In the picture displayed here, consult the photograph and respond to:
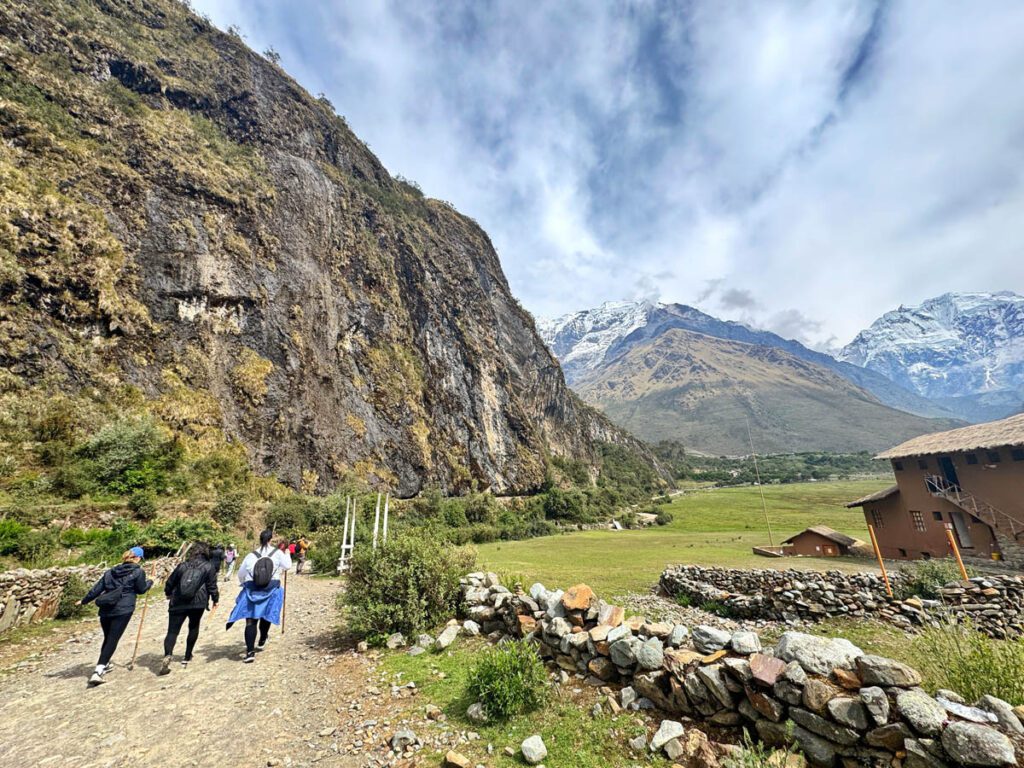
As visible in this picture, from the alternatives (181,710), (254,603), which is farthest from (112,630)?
(181,710)

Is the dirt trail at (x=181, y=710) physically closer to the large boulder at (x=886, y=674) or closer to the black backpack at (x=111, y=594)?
the black backpack at (x=111, y=594)

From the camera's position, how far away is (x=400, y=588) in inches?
394

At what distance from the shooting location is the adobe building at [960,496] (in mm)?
23266

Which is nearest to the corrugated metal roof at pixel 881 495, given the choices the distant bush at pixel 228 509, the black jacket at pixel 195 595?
the black jacket at pixel 195 595

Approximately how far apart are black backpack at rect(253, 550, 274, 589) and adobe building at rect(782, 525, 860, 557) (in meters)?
35.8

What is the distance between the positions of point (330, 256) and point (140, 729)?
64.2 m

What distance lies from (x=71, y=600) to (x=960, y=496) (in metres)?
43.1

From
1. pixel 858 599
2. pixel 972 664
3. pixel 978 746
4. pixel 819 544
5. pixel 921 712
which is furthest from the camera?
pixel 819 544

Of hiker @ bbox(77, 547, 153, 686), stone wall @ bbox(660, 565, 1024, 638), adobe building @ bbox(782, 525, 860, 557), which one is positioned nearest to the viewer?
hiker @ bbox(77, 547, 153, 686)

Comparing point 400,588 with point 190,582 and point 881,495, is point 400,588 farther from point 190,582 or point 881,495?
point 881,495

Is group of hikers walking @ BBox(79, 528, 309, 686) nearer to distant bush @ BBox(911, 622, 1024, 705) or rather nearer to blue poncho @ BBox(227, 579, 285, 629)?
blue poncho @ BBox(227, 579, 285, 629)

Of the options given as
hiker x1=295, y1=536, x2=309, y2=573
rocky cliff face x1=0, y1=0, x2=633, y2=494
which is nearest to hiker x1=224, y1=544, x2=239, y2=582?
hiker x1=295, y1=536, x2=309, y2=573

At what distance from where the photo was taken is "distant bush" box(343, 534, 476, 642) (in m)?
→ 9.65

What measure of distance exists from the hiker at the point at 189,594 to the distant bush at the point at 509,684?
5.85 metres
